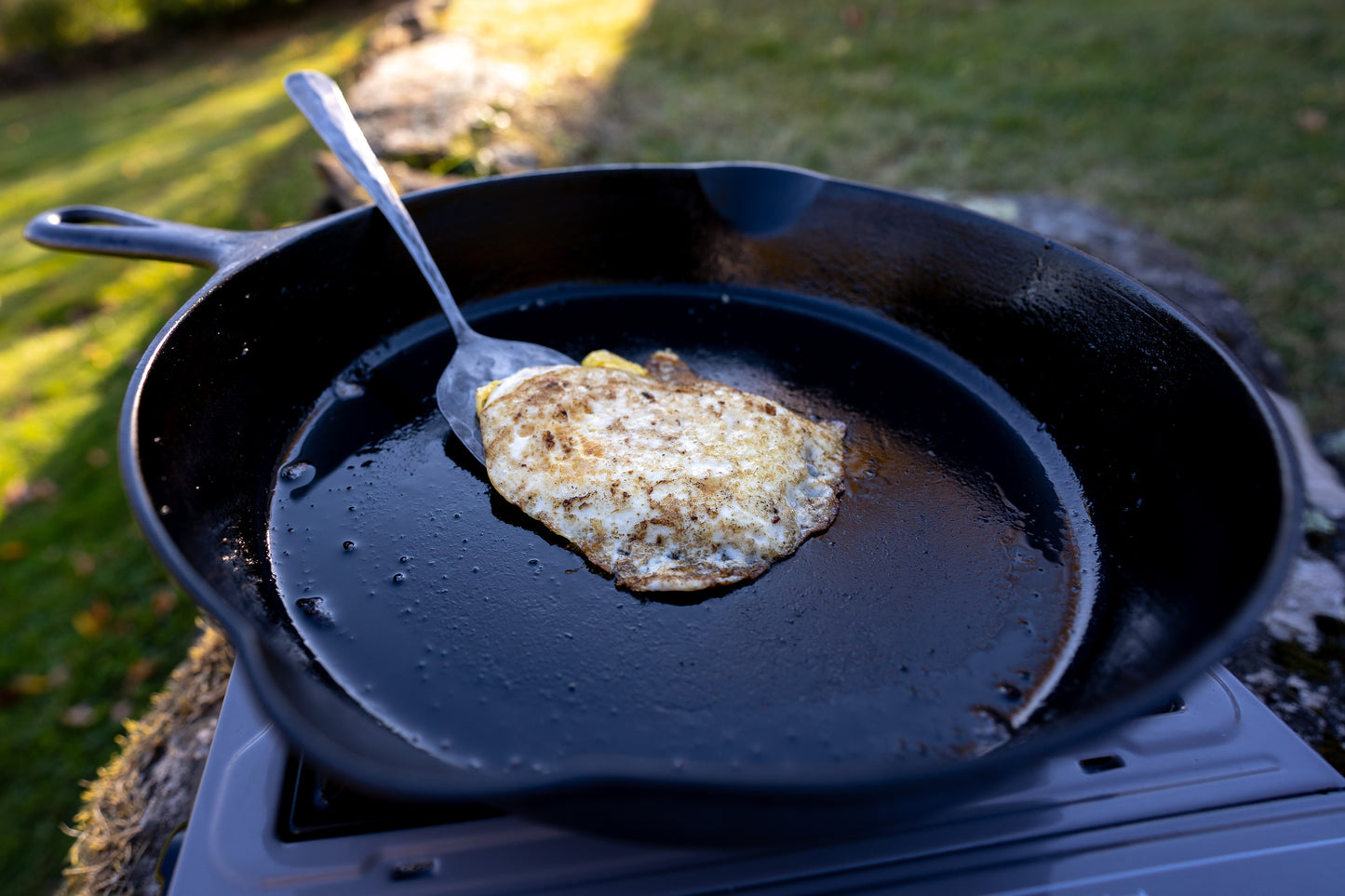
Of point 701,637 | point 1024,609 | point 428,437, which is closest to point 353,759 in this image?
point 701,637

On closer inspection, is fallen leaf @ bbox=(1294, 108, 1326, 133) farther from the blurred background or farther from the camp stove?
the camp stove

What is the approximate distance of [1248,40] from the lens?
6.14 metres

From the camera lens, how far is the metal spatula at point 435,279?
6.73 feet

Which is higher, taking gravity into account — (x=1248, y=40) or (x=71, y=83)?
(x=1248, y=40)

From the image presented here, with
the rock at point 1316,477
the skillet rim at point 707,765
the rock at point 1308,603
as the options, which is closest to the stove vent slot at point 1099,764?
the skillet rim at point 707,765

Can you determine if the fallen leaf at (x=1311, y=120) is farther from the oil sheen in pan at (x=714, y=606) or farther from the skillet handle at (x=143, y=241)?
the skillet handle at (x=143, y=241)

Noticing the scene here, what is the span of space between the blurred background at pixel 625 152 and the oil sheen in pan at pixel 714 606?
2096mm

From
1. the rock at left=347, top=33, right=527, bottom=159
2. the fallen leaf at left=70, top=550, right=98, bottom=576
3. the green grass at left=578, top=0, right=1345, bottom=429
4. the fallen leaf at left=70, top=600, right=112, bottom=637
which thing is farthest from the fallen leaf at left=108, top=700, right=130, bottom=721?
the green grass at left=578, top=0, right=1345, bottom=429

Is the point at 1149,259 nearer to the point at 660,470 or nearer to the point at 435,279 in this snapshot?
the point at 660,470

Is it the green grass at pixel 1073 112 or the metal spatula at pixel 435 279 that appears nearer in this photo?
the metal spatula at pixel 435 279

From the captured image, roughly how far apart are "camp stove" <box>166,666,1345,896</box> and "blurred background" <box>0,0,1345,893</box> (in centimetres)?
213

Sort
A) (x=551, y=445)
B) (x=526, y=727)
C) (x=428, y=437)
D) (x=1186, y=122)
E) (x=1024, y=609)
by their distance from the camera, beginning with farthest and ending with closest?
(x=1186, y=122) < (x=428, y=437) < (x=551, y=445) < (x=1024, y=609) < (x=526, y=727)

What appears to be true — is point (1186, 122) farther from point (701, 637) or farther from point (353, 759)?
point (353, 759)

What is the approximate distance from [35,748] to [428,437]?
2328 mm
